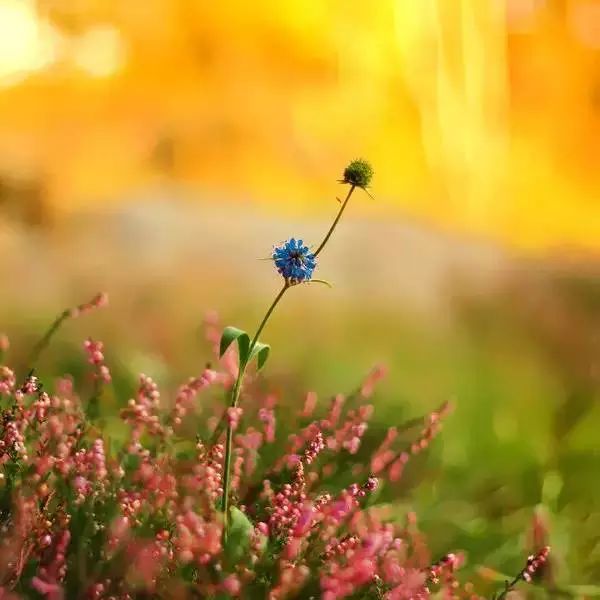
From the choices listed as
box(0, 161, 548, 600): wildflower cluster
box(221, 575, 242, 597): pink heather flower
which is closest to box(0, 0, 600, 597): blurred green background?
box(0, 161, 548, 600): wildflower cluster

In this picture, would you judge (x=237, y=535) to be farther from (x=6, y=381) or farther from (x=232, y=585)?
(x=6, y=381)

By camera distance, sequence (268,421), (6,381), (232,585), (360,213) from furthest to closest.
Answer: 1. (360,213)
2. (268,421)
3. (6,381)
4. (232,585)

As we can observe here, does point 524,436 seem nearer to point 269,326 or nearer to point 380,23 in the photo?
point 269,326

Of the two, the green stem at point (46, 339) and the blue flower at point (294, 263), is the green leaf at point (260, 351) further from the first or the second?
the green stem at point (46, 339)

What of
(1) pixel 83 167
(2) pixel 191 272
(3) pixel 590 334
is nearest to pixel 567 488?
(3) pixel 590 334

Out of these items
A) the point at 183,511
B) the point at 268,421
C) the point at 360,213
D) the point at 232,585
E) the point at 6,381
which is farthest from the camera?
the point at 360,213

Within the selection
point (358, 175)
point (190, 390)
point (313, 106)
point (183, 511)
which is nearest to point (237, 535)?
point (183, 511)

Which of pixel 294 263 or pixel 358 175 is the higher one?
pixel 358 175

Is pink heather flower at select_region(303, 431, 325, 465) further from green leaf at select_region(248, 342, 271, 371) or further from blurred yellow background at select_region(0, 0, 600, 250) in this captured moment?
blurred yellow background at select_region(0, 0, 600, 250)
